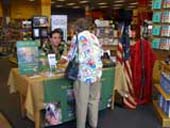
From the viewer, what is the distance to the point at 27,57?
148 inches

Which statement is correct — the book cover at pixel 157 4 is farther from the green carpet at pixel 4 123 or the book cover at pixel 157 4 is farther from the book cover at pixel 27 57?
the green carpet at pixel 4 123

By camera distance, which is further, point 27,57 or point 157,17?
point 157,17

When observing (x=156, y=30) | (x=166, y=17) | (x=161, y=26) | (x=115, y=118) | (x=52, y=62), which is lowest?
(x=115, y=118)

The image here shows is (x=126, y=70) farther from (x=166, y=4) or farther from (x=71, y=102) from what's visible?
(x=166, y=4)

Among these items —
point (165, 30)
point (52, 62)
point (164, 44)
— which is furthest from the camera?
point (164, 44)

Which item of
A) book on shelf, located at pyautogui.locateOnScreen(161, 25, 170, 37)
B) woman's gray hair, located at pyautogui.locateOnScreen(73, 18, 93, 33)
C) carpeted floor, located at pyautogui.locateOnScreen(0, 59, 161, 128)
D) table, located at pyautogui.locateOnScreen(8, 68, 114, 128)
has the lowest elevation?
carpeted floor, located at pyautogui.locateOnScreen(0, 59, 161, 128)

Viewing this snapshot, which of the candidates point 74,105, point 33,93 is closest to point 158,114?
point 74,105

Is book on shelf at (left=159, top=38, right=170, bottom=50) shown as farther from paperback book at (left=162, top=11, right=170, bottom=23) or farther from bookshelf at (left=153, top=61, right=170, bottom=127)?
bookshelf at (left=153, top=61, right=170, bottom=127)

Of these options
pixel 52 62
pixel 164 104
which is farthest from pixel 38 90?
pixel 164 104

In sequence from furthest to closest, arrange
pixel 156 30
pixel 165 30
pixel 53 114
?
pixel 156 30 → pixel 165 30 → pixel 53 114

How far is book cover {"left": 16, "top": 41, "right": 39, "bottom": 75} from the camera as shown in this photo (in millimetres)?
3738

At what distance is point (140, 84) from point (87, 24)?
2006mm

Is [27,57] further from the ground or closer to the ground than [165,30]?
closer to the ground

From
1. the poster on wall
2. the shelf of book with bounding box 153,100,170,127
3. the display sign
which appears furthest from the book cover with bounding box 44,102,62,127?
the poster on wall
